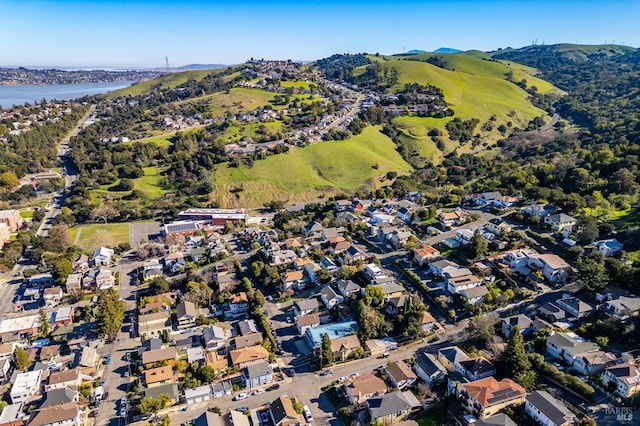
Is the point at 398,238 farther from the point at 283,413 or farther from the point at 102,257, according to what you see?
the point at 102,257

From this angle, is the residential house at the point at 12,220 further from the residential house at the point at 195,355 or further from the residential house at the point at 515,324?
the residential house at the point at 515,324

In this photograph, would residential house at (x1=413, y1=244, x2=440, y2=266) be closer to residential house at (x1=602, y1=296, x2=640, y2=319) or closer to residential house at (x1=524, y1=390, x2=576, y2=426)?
residential house at (x1=602, y1=296, x2=640, y2=319)

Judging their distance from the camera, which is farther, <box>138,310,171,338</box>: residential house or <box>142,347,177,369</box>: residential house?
<box>138,310,171,338</box>: residential house

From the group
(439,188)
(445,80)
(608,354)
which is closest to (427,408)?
(608,354)

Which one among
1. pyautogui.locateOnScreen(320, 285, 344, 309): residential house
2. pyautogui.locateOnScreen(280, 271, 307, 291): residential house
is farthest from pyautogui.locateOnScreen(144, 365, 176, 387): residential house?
pyautogui.locateOnScreen(320, 285, 344, 309): residential house

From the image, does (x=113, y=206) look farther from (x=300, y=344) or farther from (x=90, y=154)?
(x=300, y=344)

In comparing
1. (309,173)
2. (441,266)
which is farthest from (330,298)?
(309,173)
